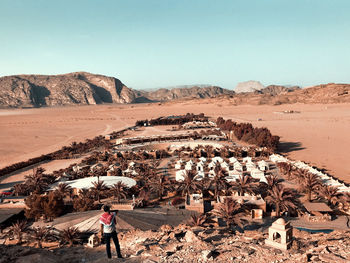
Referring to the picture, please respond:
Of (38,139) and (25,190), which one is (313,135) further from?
(38,139)

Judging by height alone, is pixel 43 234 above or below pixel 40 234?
below

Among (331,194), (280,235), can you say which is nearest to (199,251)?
(280,235)

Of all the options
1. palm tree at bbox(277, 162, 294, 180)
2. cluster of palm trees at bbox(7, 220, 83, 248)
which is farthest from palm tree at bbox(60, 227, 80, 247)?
palm tree at bbox(277, 162, 294, 180)

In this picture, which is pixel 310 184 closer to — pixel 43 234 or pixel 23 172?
pixel 43 234

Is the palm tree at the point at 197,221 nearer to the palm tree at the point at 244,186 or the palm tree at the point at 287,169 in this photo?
the palm tree at the point at 244,186

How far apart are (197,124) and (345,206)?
65.9 m

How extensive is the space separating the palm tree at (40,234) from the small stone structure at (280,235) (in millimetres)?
14987

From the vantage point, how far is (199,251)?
1193 cm

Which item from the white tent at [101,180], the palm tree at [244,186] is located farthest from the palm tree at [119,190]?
the palm tree at [244,186]

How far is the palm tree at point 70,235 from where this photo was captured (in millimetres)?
17484

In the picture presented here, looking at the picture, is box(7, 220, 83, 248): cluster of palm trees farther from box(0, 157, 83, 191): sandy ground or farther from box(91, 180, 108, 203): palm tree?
box(0, 157, 83, 191): sandy ground

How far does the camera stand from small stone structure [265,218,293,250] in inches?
452

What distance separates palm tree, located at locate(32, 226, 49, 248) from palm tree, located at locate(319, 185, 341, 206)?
24.9 m

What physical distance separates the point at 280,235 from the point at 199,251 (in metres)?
3.85
